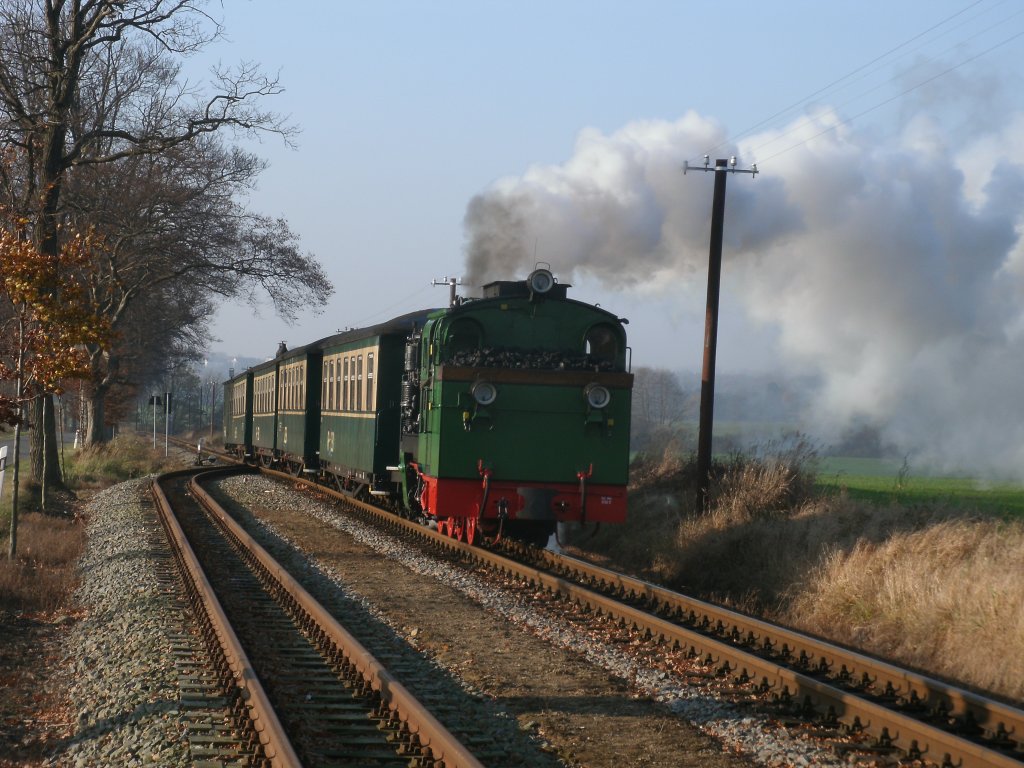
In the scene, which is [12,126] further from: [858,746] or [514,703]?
[858,746]

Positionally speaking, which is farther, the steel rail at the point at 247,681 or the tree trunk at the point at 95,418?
the tree trunk at the point at 95,418

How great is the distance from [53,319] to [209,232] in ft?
49.5

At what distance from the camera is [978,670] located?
8.80m

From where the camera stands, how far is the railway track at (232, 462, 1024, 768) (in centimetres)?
656

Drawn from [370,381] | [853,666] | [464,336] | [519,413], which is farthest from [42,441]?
[853,666]

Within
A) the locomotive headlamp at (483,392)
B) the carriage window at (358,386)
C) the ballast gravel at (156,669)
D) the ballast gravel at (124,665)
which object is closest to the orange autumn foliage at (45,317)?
the ballast gravel at (124,665)

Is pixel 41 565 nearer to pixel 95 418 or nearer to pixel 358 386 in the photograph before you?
pixel 358 386

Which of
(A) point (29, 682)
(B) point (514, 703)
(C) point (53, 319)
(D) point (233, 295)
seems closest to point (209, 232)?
(D) point (233, 295)

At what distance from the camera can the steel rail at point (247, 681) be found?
6.00 meters

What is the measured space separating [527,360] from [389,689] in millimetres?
7167

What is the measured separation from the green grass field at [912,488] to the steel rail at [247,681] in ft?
26.8

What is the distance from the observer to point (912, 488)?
21.5 meters

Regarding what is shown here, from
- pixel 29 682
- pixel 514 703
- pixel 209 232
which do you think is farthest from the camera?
pixel 209 232

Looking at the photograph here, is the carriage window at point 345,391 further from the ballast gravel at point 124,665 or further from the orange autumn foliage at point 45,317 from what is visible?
the orange autumn foliage at point 45,317
